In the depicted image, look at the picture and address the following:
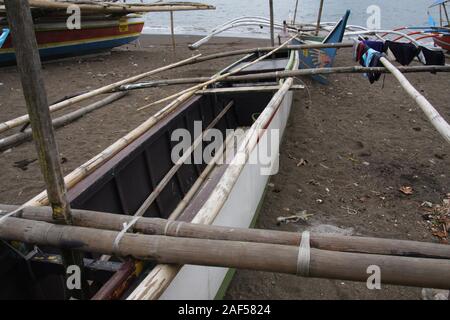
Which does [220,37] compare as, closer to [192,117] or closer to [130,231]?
[192,117]

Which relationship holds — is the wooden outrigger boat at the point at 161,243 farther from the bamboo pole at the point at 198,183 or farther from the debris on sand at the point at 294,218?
the debris on sand at the point at 294,218

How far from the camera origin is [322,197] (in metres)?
4.02

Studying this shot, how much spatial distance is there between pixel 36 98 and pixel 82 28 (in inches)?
392

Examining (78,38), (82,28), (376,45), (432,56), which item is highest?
(82,28)

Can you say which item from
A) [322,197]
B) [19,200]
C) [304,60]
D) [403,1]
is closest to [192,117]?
[322,197]

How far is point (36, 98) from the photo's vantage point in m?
1.43

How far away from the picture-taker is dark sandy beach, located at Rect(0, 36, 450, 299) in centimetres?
336

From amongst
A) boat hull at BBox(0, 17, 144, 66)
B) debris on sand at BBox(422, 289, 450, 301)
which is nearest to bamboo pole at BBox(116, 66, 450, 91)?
debris on sand at BBox(422, 289, 450, 301)

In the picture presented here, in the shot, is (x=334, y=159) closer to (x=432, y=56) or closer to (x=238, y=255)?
(x=432, y=56)

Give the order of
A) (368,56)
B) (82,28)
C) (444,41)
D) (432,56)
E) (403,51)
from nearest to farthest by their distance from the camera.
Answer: (432,56), (368,56), (403,51), (82,28), (444,41)

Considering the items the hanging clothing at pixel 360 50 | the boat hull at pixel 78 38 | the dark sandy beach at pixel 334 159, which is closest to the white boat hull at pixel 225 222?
the dark sandy beach at pixel 334 159

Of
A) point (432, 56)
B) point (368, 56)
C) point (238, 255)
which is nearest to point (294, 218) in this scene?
point (238, 255)

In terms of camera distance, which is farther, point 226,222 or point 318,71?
point 318,71
